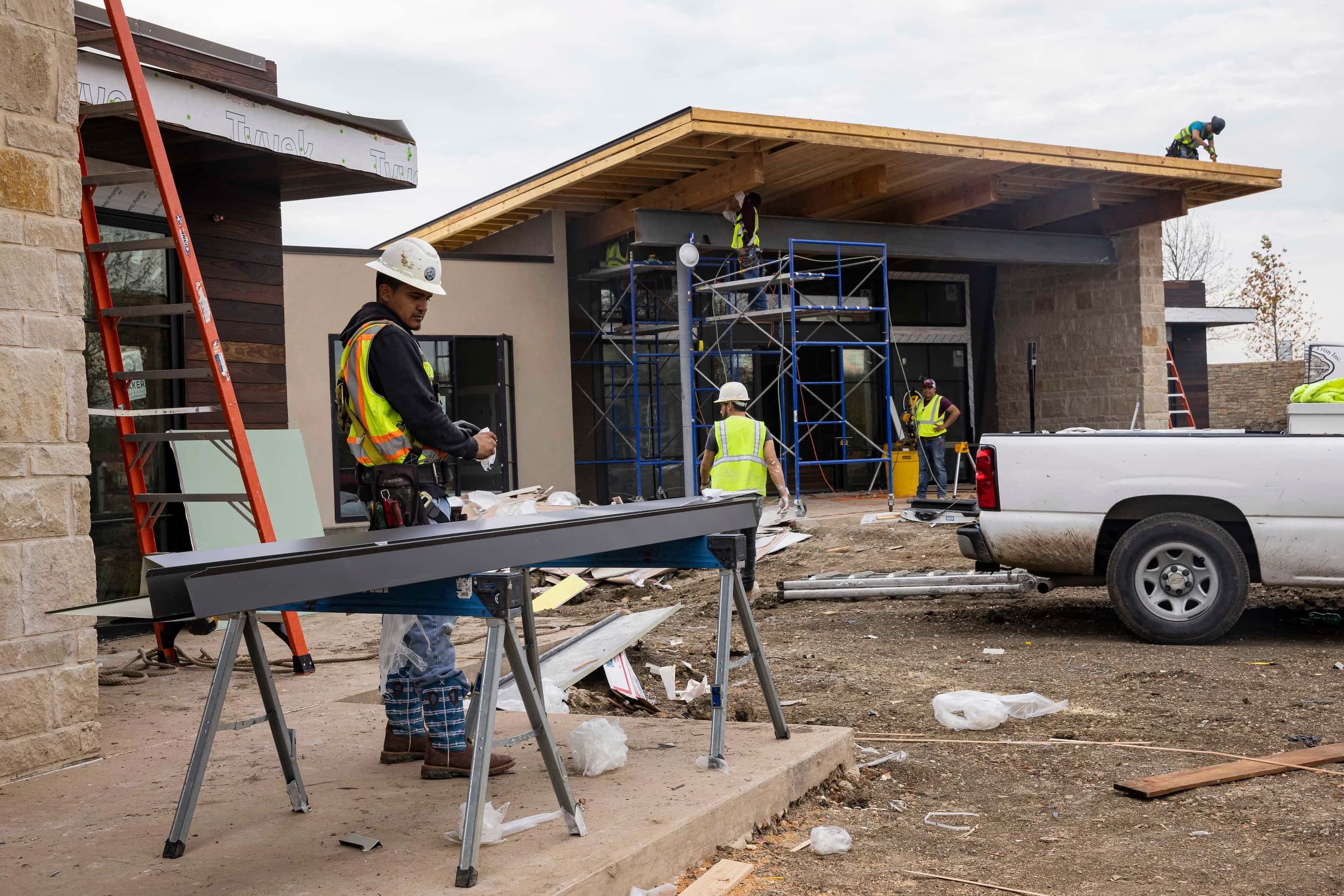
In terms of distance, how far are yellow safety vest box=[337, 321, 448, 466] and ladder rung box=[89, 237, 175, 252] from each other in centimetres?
184

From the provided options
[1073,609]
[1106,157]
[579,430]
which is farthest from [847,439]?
[1073,609]

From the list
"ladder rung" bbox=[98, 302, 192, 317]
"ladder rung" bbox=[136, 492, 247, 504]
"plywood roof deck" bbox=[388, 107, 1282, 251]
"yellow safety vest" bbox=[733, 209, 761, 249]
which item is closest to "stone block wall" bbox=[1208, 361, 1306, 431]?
"plywood roof deck" bbox=[388, 107, 1282, 251]

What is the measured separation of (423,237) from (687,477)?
662 centimetres

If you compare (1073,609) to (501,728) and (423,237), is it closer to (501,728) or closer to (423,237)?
(501,728)

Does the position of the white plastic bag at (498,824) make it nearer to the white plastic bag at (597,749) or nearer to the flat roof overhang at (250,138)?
the white plastic bag at (597,749)

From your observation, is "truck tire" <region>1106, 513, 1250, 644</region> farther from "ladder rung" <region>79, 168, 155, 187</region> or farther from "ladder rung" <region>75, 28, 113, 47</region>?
"ladder rung" <region>75, 28, 113, 47</region>

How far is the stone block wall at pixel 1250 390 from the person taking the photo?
113 ft

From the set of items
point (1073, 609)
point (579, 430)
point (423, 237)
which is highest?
point (423, 237)

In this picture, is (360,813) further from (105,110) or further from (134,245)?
(105,110)

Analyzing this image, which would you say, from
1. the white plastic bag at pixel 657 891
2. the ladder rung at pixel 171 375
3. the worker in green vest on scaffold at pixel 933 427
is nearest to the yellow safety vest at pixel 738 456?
the ladder rung at pixel 171 375

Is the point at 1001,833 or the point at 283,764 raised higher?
the point at 283,764

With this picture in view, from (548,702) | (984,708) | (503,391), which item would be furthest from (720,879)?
(503,391)

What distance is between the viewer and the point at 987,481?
8328 mm

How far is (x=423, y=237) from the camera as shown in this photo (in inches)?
798
